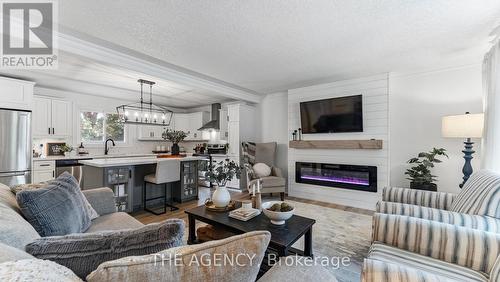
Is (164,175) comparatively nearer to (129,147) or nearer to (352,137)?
(129,147)

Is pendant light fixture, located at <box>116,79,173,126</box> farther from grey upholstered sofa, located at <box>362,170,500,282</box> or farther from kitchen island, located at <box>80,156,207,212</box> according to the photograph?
grey upholstered sofa, located at <box>362,170,500,282</box>

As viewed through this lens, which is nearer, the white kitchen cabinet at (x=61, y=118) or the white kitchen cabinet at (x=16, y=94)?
the white kitchen cabinet at (x=16, y=94)

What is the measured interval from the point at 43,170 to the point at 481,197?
6.14m

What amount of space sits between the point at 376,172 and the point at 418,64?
1.87 metres

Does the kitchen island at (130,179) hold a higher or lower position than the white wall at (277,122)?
lower

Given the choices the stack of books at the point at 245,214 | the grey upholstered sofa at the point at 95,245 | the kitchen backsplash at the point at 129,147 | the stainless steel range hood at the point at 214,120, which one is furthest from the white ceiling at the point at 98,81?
the grey upholstered sofa at the point at 95,245

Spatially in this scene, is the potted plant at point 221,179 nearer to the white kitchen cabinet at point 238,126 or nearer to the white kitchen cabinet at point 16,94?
the white kitchen cabinet at point 238,126

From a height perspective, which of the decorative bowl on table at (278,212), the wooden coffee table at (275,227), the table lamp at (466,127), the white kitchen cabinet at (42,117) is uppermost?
the white kitchen cabinet at (42,117)

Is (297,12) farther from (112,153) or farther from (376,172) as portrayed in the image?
(112,153)

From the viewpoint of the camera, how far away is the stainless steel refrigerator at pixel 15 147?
10.5 feet

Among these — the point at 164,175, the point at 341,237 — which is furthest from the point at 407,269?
the point at 164,175

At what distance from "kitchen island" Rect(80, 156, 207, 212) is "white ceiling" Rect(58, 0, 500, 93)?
1716mm

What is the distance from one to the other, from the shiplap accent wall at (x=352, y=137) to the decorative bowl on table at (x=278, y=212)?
267 centimetres

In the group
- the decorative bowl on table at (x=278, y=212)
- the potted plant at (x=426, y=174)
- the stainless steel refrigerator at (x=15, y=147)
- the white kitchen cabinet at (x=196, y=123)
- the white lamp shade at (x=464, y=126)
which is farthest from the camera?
the white kitchen cabinet at (x=196, y=123)
